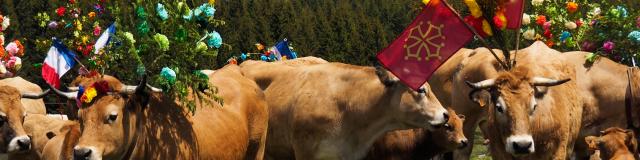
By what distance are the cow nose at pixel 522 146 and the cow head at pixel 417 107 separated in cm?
139

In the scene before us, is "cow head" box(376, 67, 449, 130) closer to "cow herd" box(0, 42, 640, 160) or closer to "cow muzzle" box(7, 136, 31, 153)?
"cow herd" box(0, 42, 640, 160)

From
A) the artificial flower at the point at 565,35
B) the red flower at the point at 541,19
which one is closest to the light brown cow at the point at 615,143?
the red flower at the point at 541,19

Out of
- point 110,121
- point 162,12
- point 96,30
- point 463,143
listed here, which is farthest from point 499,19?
point 110,121

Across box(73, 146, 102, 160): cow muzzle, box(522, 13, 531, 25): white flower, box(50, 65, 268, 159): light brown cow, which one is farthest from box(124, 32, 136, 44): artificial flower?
box(522, 13, 531, 25): white flower

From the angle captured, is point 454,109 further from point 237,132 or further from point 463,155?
point 237,132

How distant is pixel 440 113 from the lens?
41.5ft

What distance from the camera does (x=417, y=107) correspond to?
12672 mm

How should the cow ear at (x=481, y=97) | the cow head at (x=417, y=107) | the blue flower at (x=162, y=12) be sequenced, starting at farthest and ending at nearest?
the cow head at (x=417, y=107) → the cow ear at (x=481, y=97) → the blue flower at (x=162, y=12)

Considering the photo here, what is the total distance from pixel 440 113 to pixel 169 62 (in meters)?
3.73

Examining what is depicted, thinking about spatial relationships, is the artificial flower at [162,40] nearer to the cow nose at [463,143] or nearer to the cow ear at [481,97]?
the cow ear at [481,97]

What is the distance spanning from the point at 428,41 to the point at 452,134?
260 cm

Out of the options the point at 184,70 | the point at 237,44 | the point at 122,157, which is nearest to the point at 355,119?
the point at 184,70

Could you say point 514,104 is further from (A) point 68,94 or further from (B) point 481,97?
(A) point 68,94

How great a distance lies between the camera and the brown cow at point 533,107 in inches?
456
